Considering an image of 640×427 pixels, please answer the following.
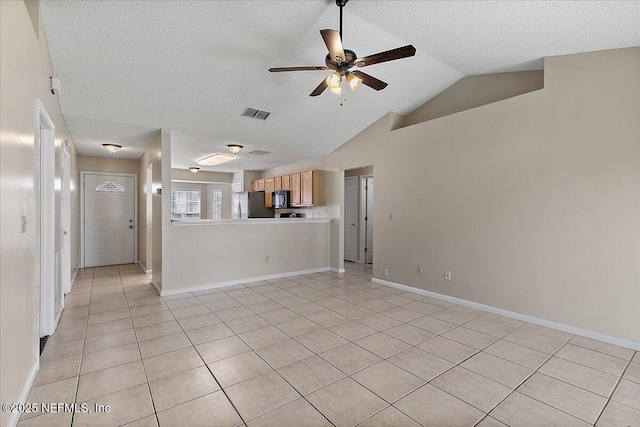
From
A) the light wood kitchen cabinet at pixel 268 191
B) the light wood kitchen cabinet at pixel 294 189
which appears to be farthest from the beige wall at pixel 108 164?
the light wood kitchen cabinet at pixel 294 189

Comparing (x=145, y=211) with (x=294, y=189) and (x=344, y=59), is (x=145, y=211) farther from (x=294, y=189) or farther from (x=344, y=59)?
(x=344, y=59)

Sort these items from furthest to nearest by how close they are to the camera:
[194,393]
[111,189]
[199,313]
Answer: [111,189], [199,313], [194,393]

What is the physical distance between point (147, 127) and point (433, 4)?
154 inches

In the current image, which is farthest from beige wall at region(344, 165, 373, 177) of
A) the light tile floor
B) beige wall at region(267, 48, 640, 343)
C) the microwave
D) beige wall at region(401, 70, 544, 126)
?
the light tile floor

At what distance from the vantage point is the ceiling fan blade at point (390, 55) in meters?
2.35

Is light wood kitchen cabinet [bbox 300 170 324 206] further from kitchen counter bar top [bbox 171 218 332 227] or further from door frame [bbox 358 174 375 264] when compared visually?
door frame [bbox 358 174 375 264]

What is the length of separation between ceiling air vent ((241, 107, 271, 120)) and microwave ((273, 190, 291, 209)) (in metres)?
2.86

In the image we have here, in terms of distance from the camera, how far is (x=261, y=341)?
2.88 m

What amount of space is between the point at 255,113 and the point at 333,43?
7.51 ft

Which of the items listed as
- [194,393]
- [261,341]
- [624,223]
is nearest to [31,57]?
[194,393]

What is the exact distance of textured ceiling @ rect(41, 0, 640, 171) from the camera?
2588mm

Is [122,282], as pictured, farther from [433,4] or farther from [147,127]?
[433,4]

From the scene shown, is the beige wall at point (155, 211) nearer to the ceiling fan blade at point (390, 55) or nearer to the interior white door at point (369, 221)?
the ceiling fan blade at point (390, 55)

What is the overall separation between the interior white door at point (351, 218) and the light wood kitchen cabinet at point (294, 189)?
1.33 meters
